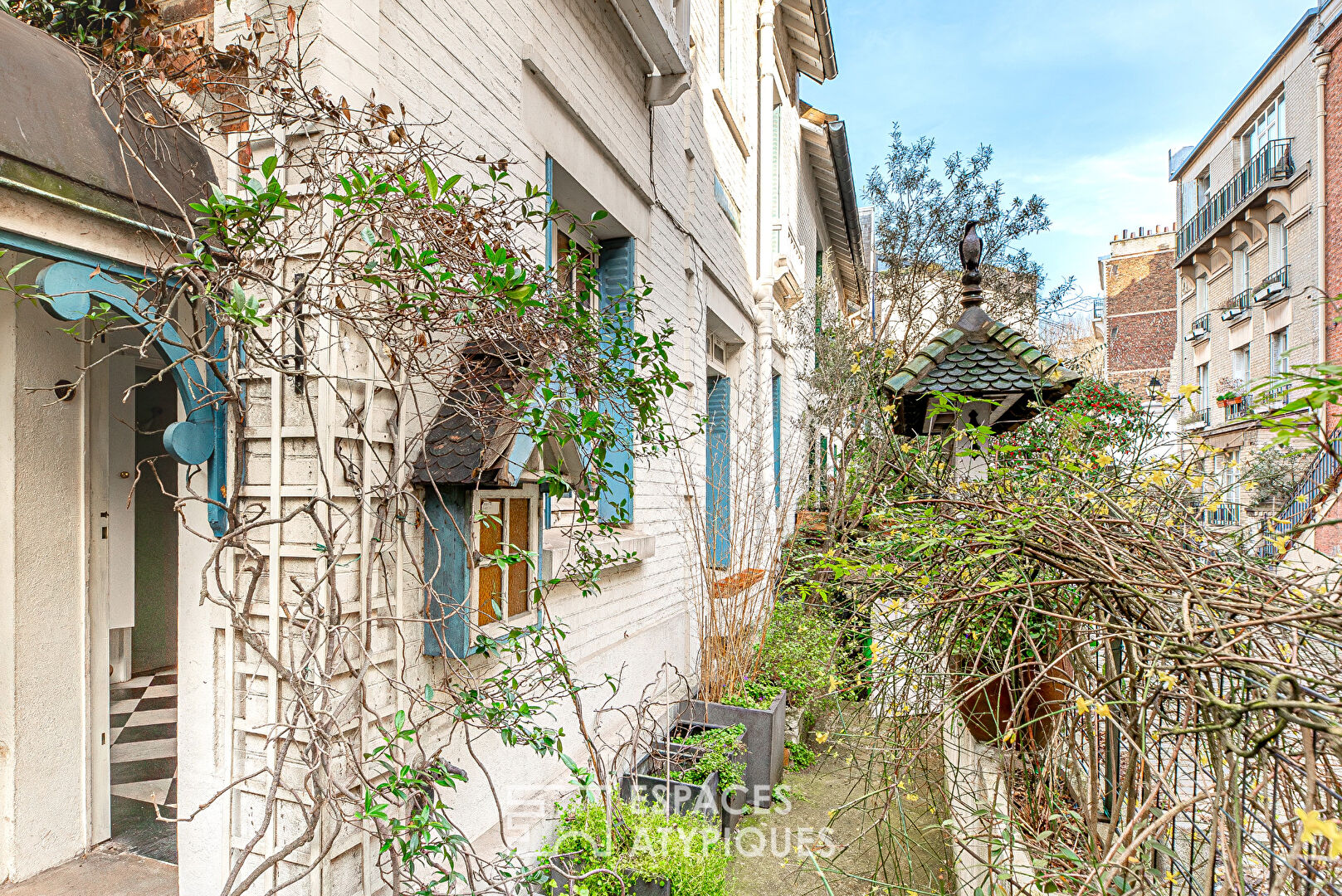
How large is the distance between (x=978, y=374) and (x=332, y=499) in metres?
2.73

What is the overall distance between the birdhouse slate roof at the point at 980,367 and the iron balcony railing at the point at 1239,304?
2196 cm

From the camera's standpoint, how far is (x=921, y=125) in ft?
28.7

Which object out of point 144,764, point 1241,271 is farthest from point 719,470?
point 1241,271

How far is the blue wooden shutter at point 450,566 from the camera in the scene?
2.61m

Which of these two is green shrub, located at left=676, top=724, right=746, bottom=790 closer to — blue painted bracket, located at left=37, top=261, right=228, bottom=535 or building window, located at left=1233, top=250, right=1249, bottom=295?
blue painted bracket, located at left=37, top=261, right=228, bottom=535

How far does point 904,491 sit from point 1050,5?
17.0 metres

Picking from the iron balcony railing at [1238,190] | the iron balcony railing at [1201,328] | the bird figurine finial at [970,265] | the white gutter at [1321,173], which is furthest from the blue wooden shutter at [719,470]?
the iron balcony railing at [1201,328]

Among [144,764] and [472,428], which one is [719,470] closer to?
[472,428]

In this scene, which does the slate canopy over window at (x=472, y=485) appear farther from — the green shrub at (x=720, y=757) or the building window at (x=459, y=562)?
the green shrub at (x=720, y=757)

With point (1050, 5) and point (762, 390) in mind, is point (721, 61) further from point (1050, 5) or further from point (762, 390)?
point (1050, 5)

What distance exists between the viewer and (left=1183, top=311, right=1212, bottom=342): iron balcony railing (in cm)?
2338

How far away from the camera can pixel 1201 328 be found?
23.8 meters

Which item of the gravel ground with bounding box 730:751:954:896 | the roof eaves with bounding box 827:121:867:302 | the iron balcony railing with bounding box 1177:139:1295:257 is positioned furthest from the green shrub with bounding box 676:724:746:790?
the iron balcony railing with bounding box 1177:139:1295:257

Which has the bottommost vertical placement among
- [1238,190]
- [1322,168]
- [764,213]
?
[764,213]
